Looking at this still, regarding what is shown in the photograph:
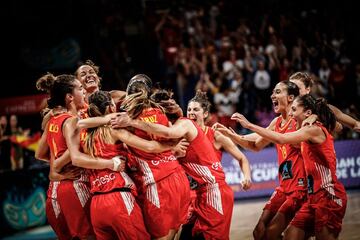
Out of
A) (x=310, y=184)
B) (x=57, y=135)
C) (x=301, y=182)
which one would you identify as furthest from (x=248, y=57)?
(x=57, y=135)

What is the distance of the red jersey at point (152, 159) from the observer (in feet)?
20.3

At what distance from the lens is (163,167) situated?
6.23 m

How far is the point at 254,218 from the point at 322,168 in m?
4.44

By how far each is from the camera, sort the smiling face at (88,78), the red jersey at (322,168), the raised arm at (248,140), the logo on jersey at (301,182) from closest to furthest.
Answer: the red jersey at (322,168), the logo on jersey at (301,182), the raised arm at (248,140), the smiling face at (88,78)

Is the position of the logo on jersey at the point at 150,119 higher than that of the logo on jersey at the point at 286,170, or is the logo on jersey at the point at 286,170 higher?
the logo on jersey at the point at 150,119

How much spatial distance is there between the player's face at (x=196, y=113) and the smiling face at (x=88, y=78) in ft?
4.23

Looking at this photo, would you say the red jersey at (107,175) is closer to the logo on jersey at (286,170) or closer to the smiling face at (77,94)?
the smiling face at (77,94)

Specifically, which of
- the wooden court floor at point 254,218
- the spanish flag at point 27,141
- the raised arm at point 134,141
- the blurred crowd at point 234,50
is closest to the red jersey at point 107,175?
the raised arm at point 134,141

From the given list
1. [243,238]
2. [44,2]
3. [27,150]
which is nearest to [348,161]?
[243,238]

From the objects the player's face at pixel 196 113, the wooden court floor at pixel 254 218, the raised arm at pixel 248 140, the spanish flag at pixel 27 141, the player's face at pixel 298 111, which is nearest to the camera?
the player's face at pixel 298 111

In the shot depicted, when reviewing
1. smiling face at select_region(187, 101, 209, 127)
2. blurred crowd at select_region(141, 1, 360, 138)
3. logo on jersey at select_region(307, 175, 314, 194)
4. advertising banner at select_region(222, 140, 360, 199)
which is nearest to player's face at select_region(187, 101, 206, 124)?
smiling face at select_region(187, 101, 209, 127)

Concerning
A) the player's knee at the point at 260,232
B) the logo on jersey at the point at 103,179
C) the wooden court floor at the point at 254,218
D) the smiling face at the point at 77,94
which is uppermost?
the smiling face at the point at 77,94

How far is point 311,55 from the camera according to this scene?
14.9 meters

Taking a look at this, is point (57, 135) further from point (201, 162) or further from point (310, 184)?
point (310, 184)
